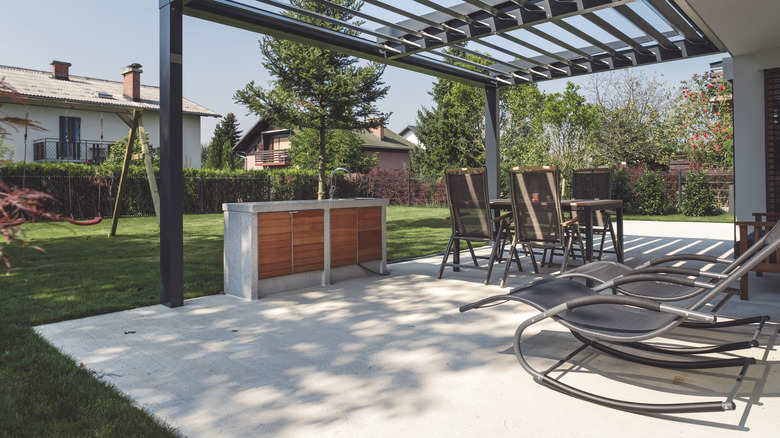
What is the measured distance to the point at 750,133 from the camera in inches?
251

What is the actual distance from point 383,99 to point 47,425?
1579 cm

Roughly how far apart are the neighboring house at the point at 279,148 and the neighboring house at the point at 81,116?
984 centimetres

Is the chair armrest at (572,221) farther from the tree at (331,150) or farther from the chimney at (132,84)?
the chimney at (132,84)

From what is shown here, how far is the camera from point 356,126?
17266 mm

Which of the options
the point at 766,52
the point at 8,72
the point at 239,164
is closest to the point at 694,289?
the point at 766,52

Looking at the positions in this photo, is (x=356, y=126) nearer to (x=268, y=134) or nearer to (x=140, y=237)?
(x=140, y=237)

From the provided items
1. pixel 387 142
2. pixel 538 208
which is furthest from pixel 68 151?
pixel 387 142

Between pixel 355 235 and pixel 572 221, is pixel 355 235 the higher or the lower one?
the lower one

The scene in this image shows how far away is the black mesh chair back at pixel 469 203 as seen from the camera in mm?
5816

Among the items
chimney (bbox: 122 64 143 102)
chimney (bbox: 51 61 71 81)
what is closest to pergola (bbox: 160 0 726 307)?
chimney (bbox: 122 64 143 102)

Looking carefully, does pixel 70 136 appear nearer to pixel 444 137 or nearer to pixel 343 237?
pixel 444 137

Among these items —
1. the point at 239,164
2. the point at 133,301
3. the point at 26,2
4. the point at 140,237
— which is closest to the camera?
the point at 133,301

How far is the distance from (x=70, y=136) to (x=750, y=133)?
25297 millimetres

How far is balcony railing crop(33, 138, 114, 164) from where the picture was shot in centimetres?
2222
